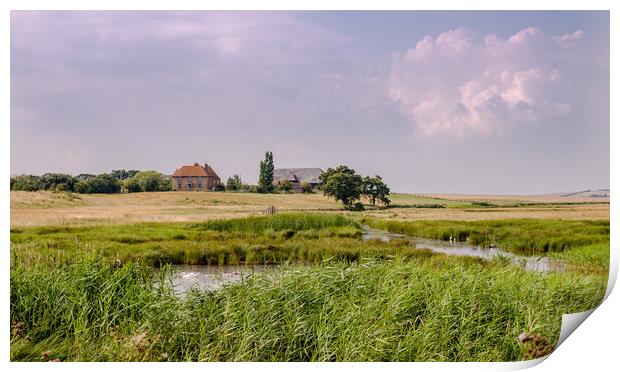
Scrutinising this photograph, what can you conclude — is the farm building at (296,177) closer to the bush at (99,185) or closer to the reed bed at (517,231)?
the reed bed at (517,231)

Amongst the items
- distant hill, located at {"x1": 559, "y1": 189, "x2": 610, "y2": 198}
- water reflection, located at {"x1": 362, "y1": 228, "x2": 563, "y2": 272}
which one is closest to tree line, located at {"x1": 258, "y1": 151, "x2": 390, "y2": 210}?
water reflection, located at {"x1": 362, "y1": 228, "x2": 563, "y2": 272}

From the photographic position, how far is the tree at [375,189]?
8383mm

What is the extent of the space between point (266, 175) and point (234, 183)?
0.45 m

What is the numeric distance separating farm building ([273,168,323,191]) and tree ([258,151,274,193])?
6 cm

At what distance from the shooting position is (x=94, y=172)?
781cm

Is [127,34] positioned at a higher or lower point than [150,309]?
higher

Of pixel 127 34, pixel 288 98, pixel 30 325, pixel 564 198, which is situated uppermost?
pixel 127 34

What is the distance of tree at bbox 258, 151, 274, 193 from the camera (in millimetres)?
7984

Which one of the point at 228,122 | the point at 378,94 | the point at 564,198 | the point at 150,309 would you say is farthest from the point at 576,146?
the point at 150,309

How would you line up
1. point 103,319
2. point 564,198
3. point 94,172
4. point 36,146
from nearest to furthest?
1. point 103,319
2. point 36,146
3. point 94,172
4. point 564,198

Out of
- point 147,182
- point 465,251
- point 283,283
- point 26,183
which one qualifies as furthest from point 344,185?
point 26,183

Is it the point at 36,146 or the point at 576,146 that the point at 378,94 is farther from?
the point at 36,146

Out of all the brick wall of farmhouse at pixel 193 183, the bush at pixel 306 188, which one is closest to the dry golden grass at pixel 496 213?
the bush at pixel 306 188

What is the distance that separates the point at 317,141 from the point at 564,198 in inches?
144
